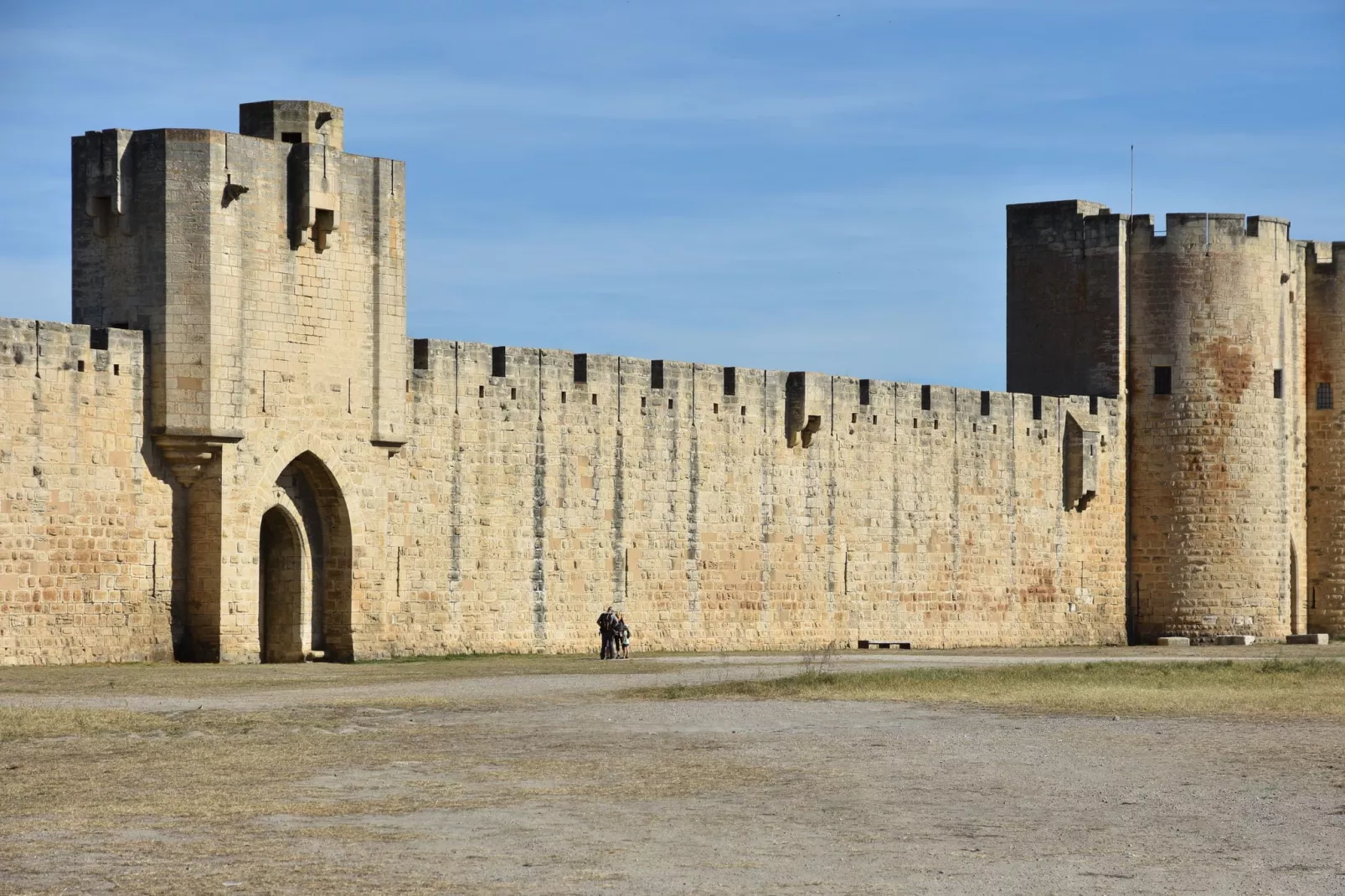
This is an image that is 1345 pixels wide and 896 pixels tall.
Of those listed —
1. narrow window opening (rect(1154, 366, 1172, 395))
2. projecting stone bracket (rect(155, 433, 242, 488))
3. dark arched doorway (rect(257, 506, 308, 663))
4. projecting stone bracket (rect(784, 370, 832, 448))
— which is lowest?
dark arched doorway (rect(257, 506, 308, 663))

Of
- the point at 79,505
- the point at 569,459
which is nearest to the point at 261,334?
the point at 79,505

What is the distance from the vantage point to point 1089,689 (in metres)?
19.3

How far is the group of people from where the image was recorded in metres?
25.5

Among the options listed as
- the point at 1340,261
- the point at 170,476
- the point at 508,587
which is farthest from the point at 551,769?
the point at 1340,261

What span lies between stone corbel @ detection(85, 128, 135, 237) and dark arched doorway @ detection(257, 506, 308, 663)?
349 centimetres

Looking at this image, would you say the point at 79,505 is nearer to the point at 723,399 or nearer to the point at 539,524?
the point at 539,524

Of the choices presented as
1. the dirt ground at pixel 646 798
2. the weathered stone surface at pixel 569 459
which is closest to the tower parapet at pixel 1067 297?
the weathered stone surface at pixel 569 459

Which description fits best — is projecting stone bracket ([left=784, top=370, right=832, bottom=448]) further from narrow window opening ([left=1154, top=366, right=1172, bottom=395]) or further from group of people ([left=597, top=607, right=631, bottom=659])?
narrow window opening ([left=1154, top=366, right=1172, bottom=395])

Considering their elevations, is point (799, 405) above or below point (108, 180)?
below

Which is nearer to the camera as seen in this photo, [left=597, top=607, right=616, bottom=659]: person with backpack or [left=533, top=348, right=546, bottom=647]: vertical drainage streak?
[left=597, top=607, right=616, bottom=659]: person with backpack

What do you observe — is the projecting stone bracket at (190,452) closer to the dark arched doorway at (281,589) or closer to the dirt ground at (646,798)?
the dark arched doorway at (281,589)

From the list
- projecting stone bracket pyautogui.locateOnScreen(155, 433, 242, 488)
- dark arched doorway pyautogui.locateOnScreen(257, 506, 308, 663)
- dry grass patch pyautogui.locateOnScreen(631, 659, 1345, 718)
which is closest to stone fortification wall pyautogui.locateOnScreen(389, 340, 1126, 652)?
dark arched doorway pyautogui.locateOnScreen(257, 506, 308, 663)

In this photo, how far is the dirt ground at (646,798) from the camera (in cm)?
907

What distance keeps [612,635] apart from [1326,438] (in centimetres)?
1656
